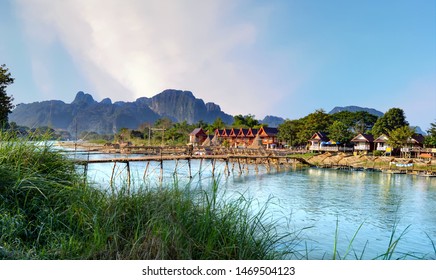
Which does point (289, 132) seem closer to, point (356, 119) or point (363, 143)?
point (363, 143)

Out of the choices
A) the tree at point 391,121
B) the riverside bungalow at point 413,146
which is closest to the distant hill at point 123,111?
the tree at point 391,121

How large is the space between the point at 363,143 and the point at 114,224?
80.7 feet

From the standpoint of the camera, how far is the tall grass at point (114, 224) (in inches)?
64.7

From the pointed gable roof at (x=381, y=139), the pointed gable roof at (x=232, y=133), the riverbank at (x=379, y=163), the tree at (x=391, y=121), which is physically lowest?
the riverbank at (x=379, y=163)

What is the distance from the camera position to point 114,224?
1.84 meters

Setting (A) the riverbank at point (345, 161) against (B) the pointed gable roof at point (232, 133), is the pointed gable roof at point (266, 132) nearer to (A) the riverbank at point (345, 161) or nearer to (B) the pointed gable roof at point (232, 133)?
(B) the pointed gable roof at point (232, 133)

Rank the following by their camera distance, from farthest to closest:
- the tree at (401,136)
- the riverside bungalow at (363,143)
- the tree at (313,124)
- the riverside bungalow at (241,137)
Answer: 1. the riverside bungalow at (241,137)
2. the tree at (313,124)
3. the riverside bungalow at (363,143)
4. the tree at (401,136)

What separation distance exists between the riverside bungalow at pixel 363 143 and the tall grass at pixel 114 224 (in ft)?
77.3

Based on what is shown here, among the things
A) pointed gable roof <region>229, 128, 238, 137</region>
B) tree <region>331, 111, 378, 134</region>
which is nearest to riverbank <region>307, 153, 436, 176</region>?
tree <region>331, 111, 378, 134</region>

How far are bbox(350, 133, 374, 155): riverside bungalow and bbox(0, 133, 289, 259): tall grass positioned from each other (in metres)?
23.6

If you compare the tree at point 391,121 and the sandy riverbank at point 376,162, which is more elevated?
the tree at point 391,121

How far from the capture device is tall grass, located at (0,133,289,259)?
164 cm
